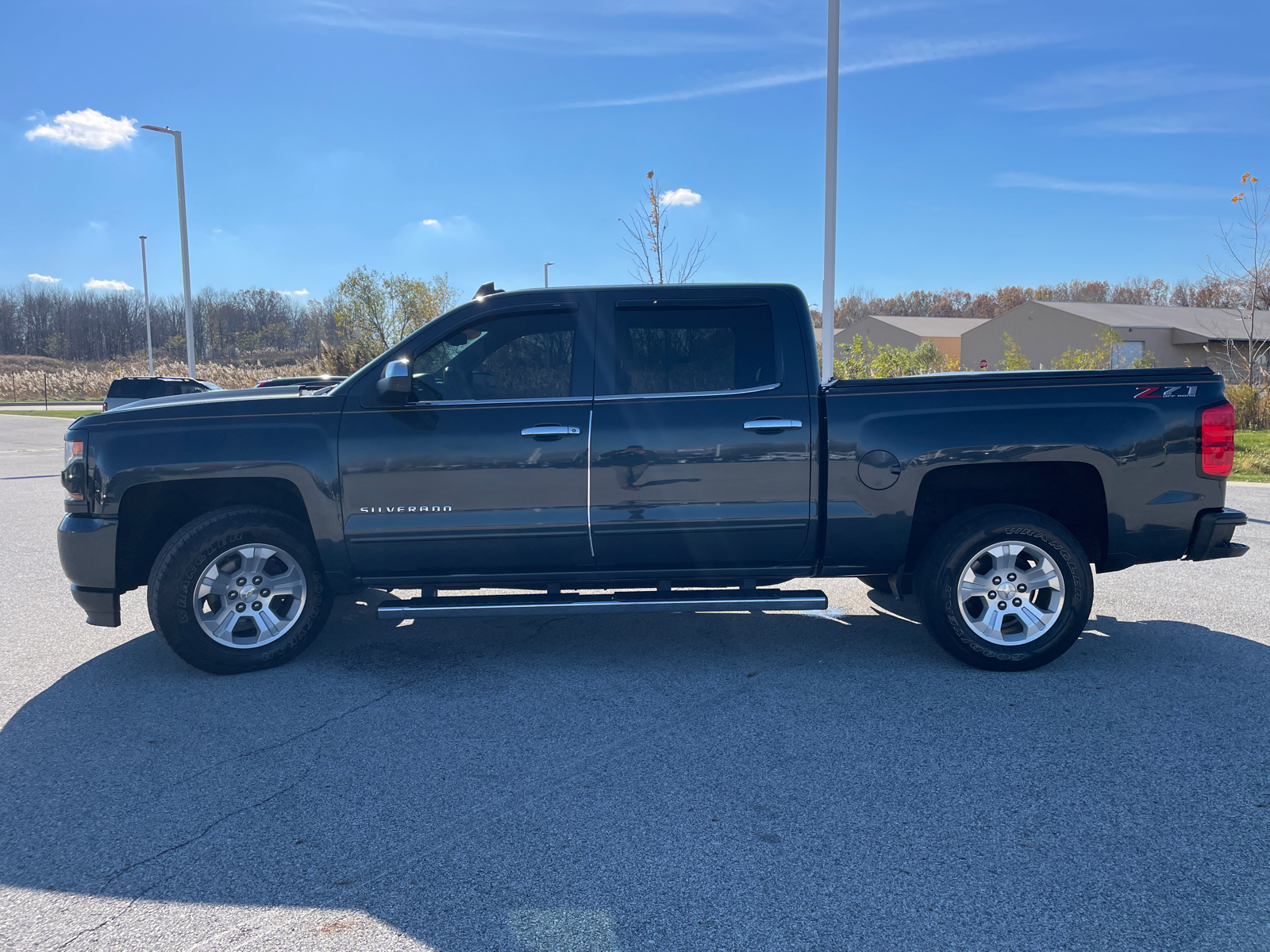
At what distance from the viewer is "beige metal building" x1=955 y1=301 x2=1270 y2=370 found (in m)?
45.9

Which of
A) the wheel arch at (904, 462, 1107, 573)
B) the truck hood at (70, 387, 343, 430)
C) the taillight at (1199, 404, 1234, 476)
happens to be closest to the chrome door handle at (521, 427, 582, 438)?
the truck hood at (70, 387, 343, 430)

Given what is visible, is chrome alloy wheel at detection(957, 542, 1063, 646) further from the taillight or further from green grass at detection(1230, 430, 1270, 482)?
green grass at detection(1230, 430, 1270, 482)

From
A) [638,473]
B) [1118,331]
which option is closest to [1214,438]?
[638,473]

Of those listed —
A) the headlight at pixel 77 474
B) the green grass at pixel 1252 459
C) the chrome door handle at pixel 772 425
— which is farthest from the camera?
the green grass at pixel 1252 459

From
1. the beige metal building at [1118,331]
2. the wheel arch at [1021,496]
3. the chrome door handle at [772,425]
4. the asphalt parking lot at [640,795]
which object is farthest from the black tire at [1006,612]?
the beige metal building at [1118,331]

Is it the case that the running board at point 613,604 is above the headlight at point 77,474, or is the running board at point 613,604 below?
below

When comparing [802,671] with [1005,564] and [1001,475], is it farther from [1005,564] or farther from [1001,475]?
[1001,475]

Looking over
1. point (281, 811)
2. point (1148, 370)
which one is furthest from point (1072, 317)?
point (281, 811)

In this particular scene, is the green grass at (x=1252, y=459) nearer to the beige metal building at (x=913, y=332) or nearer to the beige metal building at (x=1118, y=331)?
the beige metal building at (x=1118, y=331)

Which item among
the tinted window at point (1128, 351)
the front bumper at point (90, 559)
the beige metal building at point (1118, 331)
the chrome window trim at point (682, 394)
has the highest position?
the beige metal building at point (1118, 331)

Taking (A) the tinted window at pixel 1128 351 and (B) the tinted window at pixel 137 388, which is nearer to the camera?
(B) the tinted window at pixel 137 388

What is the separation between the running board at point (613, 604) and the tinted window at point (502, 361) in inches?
45.1

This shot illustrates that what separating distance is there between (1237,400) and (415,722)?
21.3 m

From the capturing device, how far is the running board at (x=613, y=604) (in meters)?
4.85
